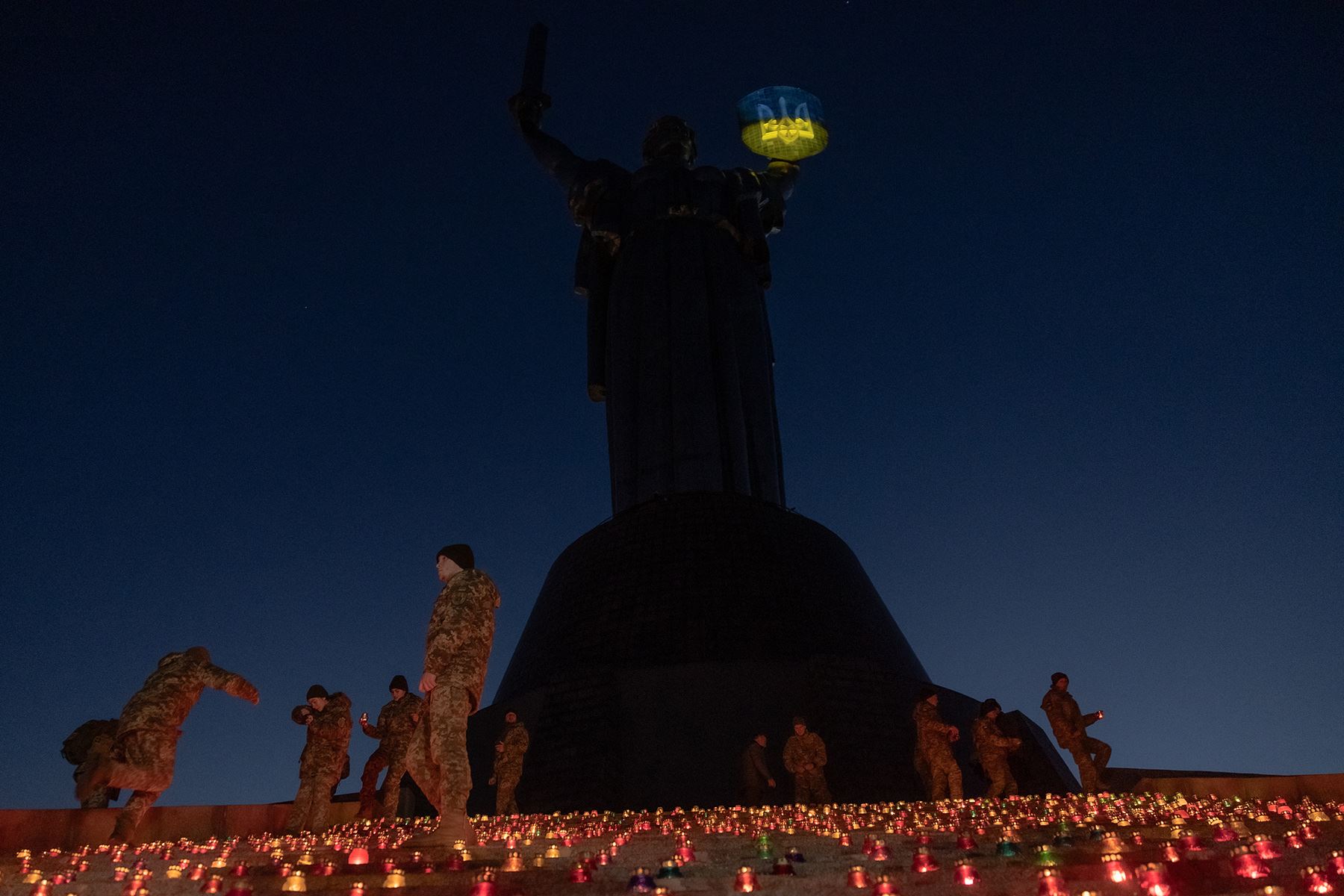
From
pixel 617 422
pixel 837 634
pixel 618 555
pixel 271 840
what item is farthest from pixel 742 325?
pixel 271 840

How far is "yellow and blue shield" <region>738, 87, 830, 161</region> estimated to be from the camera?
2983cm

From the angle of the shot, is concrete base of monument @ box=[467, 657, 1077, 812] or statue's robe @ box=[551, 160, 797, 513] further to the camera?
statue's robe @ box=[551, 160, 797, 513]

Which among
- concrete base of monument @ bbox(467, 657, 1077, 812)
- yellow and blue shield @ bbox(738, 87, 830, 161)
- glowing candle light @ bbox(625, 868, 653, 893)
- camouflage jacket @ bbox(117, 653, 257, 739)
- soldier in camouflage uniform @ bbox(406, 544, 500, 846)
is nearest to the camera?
glowing candle light @ bbox(625, 868, 653, 893)

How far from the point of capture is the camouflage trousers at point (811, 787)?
1270 cm

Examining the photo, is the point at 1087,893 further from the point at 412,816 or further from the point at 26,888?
the point at 412,816

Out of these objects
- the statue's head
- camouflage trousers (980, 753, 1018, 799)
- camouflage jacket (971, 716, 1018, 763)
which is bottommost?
camouflage trousers (980, 753, 1018, 799)

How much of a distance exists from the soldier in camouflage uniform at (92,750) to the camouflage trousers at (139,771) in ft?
0.50

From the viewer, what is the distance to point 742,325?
2648cm

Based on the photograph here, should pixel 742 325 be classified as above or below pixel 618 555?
above

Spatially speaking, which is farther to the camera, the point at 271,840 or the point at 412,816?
the point at 412,816

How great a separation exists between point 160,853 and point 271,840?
1.62 metres

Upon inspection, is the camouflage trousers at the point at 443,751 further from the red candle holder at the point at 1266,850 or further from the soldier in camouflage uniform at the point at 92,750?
the red candle holder at the point at 1266,850

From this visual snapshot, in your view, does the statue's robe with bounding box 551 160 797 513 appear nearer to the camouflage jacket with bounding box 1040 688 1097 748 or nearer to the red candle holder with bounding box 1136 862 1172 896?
the camouflage jacket with bounding box 1040 688 1097 748

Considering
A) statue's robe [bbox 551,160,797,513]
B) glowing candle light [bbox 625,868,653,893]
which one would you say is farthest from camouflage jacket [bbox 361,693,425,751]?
statue's robe [bbox 551,160,797,513]
